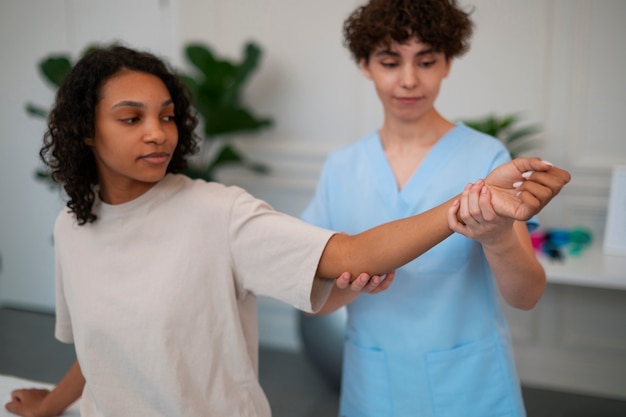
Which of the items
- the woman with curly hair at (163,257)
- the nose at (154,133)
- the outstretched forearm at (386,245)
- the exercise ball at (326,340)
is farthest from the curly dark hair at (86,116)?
the exercise ball at (326,340)

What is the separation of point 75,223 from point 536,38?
2129mm

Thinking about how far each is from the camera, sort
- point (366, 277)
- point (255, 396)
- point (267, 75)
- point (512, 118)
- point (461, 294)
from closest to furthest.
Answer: point (366, 277), point (255, 396), point (461, 294), point (512, 118), point (267, 75)

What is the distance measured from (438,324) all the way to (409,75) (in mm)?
487

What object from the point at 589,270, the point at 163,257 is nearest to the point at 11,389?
the point at 163,257

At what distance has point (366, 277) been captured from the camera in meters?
1.10

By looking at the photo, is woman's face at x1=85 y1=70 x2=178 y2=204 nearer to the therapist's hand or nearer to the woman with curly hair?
the woman with curly hair

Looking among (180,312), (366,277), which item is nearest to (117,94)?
(180,312)

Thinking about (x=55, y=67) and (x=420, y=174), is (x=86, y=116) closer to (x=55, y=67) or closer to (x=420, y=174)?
(x=420, y=174)

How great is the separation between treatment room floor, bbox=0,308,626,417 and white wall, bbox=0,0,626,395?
0.13m

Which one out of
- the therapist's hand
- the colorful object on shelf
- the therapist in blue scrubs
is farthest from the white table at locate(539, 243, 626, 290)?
the therapist's hand

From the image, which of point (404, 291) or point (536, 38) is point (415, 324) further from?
point (536, 38)

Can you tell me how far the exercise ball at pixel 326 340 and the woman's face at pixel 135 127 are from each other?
1.43 m

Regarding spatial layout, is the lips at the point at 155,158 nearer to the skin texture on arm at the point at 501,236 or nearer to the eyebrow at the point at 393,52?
the skin texture on arm at the point at 501,236

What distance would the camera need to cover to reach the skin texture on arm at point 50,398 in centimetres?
140
